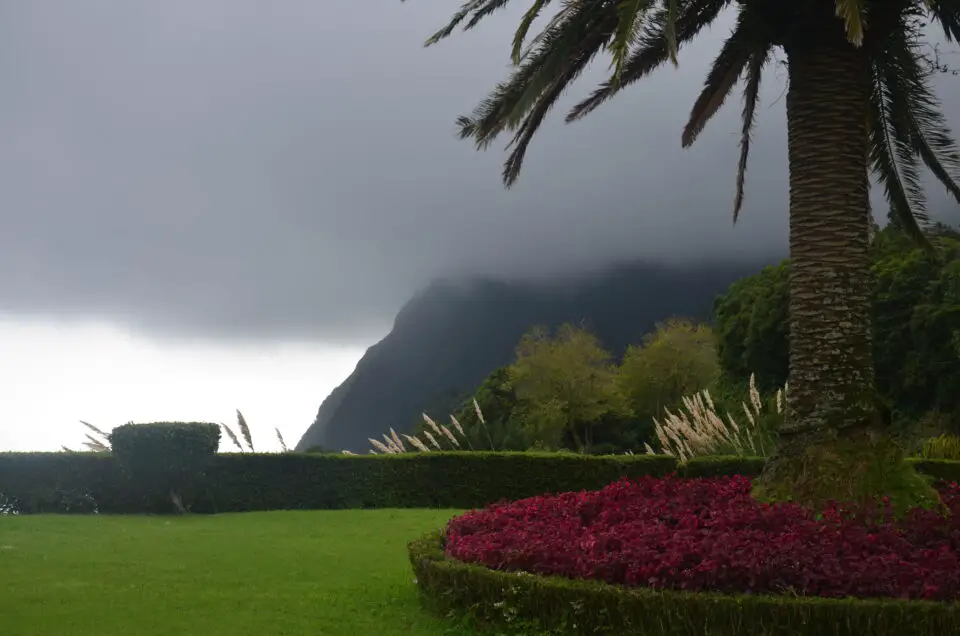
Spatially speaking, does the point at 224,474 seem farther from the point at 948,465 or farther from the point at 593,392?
the point at 593,392

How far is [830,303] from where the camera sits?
26.2ft

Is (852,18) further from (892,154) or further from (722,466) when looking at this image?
(722,466)

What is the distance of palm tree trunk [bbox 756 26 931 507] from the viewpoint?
25.6 ft

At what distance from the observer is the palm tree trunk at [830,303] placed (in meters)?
7.80

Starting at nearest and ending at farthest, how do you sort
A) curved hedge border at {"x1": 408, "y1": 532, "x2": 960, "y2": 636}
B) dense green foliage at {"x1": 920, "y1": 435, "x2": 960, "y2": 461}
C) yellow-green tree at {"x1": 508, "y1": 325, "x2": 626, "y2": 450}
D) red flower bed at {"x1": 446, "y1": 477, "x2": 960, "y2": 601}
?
1. curved hedge border at {"x1": 408, "y1": 532, "x2": 960, "y2": 636}
2. red flower bed at {"x1": 446, "y1": 477, "x2": 960, "y2": 601}
3. dense green foliage at {"x1": 920, "y1": 435, "x2": 960, "y2": 461}
4. yellow-green tree at {"x1": 508, "y1": 325, "x2": 626, "y2": 450}

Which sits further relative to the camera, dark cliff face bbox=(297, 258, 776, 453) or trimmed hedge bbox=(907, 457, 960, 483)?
dark cliff face bbox=(297, 258, 776, 453)

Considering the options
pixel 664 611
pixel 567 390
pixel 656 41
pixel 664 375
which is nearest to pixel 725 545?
pixel 664 611

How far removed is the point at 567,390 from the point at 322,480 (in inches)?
1016

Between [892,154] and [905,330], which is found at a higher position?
[892,154]

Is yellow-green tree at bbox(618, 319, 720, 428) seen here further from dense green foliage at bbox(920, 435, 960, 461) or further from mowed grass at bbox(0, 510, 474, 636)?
mowed grass at bbox(0, 510, 474, 636)

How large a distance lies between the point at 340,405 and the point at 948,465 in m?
76.3

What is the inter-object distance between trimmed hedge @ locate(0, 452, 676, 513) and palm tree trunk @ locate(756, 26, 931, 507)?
8.90 metres

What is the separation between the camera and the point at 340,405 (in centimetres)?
8850

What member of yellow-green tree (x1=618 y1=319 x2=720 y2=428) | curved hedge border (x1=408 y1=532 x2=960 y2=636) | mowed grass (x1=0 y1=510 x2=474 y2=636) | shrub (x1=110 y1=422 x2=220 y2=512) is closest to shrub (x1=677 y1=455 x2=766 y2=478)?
mowed grass (x1=0 y1=510 x2=474 y2=636)
